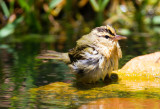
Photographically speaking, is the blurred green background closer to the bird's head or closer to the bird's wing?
the bird's wing

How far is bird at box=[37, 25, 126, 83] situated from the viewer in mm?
3768

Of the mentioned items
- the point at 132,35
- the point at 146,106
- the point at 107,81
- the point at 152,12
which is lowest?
the point at 146,106

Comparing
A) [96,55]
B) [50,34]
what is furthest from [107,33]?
[50,34]

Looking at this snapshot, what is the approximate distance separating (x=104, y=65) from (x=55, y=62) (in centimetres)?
148

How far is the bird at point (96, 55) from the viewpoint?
A: 3.77 m

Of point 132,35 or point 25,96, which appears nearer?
point 25,96

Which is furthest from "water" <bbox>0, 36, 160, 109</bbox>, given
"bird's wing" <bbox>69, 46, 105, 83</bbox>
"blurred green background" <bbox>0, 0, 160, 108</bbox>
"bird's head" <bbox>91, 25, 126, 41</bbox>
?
"bird's head" <bbox>91, 25, 126, 41</bbox>

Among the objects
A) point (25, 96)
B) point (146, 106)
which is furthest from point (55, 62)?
point (146, 106)

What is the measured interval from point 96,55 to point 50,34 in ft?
13.5

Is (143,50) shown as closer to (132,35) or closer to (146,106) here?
(132,35)

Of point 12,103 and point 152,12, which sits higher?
point 152,12

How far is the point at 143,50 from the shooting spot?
5.60 m

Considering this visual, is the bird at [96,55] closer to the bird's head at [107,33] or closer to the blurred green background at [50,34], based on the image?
the bird's head at [107,33]

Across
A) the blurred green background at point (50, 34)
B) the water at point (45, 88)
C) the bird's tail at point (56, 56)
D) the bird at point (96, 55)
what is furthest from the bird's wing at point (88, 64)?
the bird's tail at point (56, 56)
